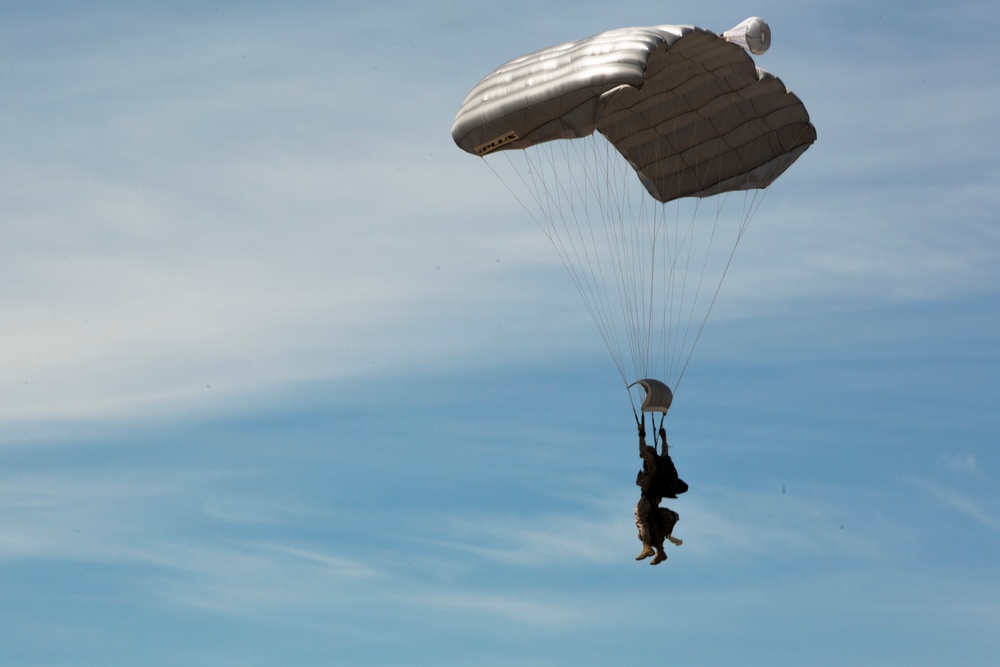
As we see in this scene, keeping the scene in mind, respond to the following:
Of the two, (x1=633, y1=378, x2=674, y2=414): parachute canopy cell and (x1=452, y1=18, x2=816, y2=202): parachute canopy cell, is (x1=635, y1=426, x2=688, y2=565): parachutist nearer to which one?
(x1=633, y1=378, x2=674, y2=414): parachute canopy cell

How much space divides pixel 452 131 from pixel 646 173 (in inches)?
228

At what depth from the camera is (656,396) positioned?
38938 mm

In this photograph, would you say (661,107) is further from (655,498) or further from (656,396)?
(655,498)

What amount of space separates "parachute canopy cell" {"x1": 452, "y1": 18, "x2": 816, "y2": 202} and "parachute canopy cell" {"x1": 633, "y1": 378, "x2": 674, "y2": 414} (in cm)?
513

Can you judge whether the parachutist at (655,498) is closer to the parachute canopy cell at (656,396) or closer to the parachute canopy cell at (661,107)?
the parachute canopy cell at (656,396)

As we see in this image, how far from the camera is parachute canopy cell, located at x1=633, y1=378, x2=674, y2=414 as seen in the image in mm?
38812

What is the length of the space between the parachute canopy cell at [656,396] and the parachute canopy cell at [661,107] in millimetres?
5132

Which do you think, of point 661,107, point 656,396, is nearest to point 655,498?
point 656,396

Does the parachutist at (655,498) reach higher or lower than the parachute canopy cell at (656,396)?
lower

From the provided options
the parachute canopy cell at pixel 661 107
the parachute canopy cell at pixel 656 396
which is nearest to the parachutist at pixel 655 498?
the parachute canopy cell at pixel 656 396

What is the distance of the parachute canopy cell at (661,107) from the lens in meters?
37.6

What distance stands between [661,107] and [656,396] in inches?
267

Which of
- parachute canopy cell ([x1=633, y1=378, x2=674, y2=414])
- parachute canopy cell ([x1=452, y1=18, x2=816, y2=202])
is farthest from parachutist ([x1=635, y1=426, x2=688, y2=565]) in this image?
parachute canopy cell ([x1=452, y1=18, x2=816, y2=202])

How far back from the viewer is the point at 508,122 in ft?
126
